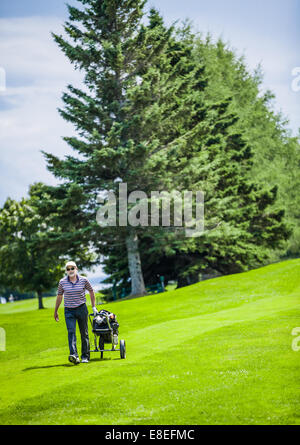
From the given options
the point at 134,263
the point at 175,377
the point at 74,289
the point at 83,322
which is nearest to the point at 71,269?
the point at 74,289

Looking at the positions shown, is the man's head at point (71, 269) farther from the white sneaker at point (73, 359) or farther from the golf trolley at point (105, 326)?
the white sneaker at point (73, 359)

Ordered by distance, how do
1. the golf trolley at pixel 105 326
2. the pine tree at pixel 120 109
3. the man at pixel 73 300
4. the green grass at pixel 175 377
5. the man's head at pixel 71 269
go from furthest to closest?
the pine tree at pixel 120 109
the golf trolley at pixel 105 326
the man at pixel 73 300
the man's head at pixel 71 269
the green grass at pixel 175 377

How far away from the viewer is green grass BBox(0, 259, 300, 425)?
6477mm

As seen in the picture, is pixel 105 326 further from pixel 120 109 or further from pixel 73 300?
pixel 120 109

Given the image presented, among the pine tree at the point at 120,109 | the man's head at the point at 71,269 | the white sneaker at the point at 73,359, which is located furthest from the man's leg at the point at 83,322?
the pine tree at the point at 120,109

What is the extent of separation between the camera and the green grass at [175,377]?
648 cm

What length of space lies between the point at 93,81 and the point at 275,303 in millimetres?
18523

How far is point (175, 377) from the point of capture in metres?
8.35

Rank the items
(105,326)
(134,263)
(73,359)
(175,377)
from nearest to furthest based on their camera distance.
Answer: (175,377) < (73,359) < (105,326) < (134,263)

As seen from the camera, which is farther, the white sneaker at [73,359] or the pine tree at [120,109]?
the pine tree at [120,109]

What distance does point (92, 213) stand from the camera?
94.0 feet

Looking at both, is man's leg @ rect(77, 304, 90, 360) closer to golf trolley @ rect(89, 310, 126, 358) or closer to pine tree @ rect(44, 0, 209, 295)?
golf trolley @ rect(89, 310, 126, 358)

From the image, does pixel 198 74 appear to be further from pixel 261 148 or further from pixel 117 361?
pixel 117 361

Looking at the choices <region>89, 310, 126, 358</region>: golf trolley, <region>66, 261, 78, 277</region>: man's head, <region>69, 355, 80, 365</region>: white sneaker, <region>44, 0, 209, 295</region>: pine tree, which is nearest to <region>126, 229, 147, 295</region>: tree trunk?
<region>44, 0, 209, 295</region>: pine tree
